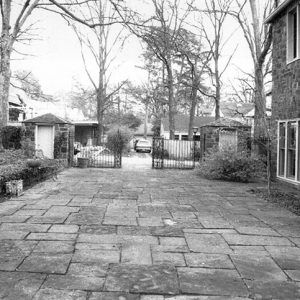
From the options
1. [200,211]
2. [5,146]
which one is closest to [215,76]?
[5,146]

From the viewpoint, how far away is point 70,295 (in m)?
3.04

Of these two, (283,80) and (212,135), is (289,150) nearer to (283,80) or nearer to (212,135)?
(283,80)

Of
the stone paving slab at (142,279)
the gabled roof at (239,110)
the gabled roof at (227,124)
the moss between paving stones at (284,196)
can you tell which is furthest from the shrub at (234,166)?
the stone paving slab at (142,279)

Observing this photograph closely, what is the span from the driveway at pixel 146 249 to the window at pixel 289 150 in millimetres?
2473

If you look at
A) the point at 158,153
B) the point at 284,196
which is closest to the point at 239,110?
the point at 158,153

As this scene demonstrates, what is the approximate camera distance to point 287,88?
10.1 metres

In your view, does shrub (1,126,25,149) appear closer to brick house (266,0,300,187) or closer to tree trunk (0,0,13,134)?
tree trunk (0,0,13,134)

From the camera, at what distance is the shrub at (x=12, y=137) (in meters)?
14.9

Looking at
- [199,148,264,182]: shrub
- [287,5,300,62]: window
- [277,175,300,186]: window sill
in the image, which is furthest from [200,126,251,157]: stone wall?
[287,5,300,62]: window

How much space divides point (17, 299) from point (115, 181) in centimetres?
800

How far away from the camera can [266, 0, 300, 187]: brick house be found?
9516mm

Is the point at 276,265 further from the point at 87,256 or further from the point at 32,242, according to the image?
the point at 32,242

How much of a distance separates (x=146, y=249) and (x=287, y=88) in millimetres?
7409

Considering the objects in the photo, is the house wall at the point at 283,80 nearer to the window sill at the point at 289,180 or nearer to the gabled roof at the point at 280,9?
the gabled roof at the point at 280,9
